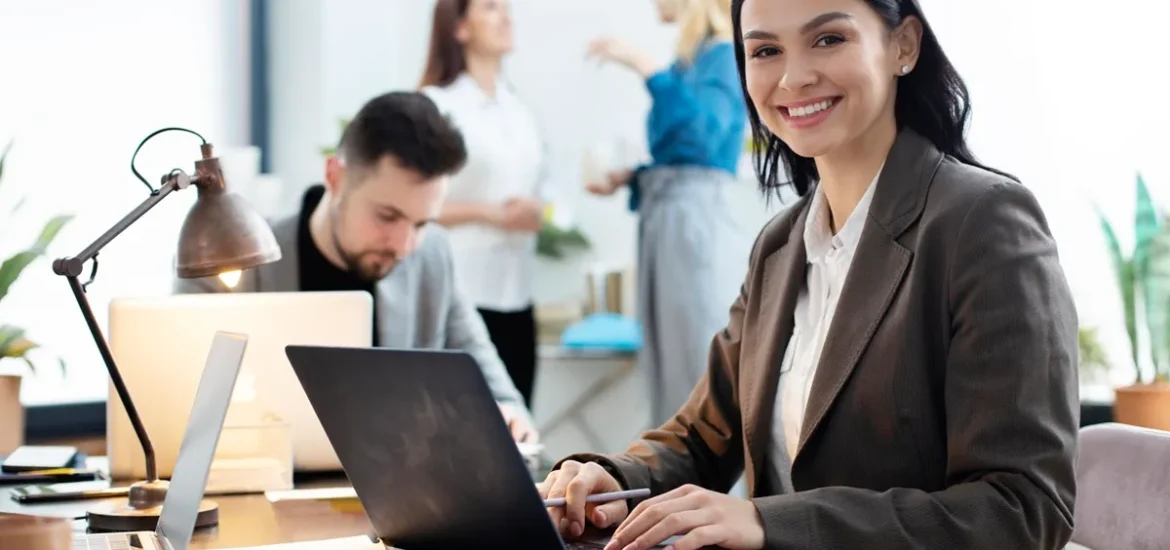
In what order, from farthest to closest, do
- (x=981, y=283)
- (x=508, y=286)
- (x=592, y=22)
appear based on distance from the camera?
(x=592, y=22) < (x=508, y=286) < (x=981, y=283)

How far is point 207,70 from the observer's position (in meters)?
4.65

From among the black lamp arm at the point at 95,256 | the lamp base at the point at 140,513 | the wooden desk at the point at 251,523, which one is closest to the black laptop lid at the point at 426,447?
the wooden desk at the point at 251,523

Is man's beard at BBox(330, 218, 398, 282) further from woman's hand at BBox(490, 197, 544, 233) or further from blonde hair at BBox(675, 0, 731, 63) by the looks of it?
blonde hair at BBox(675, 0, 731, 63)

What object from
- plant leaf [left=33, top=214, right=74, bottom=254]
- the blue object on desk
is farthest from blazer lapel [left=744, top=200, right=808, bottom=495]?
the blue object on desk

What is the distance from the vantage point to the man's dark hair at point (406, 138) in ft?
9.11

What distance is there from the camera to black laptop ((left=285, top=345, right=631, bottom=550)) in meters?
1.15

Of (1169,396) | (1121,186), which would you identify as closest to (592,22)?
(1121,186)

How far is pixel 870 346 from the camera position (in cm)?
153

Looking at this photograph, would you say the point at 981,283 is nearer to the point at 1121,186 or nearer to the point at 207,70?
the point at 1121,186

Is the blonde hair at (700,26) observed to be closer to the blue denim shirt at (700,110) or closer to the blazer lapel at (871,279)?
the blue denim shirt at (700,110)

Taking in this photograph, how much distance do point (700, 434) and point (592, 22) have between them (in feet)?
11.5

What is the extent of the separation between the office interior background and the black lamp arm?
1939mm

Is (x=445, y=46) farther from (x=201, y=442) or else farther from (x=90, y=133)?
(x=201, y=442)

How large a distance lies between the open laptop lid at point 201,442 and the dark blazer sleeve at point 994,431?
0.57m
